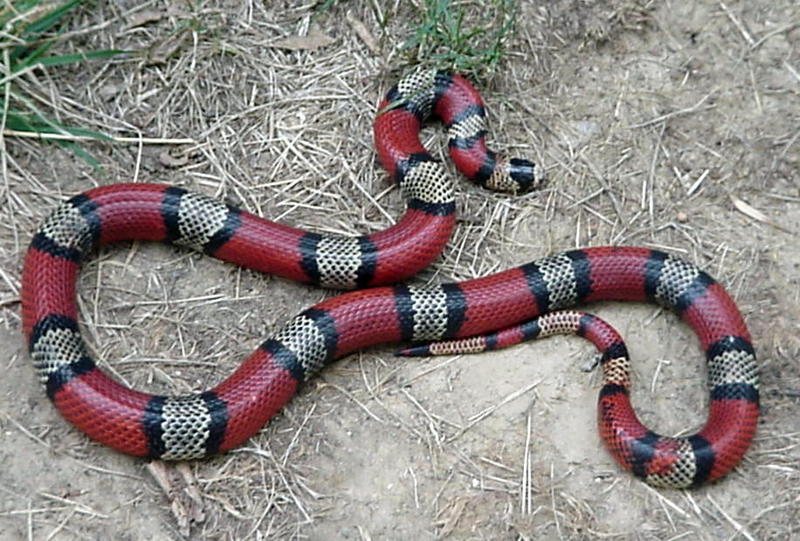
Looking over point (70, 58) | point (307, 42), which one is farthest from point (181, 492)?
point (307, 42)

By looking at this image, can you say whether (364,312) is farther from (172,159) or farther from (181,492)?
(172,159)

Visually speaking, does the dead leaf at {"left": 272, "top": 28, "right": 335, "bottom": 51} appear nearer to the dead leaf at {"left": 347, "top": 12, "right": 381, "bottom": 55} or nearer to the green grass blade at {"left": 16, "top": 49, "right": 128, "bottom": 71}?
the dead leaf at {"left": 347, "top": 12, "right": 381, "bottom": 55}

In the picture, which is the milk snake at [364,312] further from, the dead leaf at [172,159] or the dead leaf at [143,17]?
the dead leaf at [143,17]

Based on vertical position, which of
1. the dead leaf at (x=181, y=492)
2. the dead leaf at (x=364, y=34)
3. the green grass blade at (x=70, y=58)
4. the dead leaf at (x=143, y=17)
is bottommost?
the dead leaf at (x=181, y=492)

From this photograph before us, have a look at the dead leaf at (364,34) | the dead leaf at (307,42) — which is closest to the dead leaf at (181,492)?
the dead leaf at (307,42)

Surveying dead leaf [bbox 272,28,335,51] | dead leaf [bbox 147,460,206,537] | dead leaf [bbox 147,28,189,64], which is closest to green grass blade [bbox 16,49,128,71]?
dead leaf [bbox 147,28,189,64]

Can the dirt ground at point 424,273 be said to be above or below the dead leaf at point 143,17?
below
